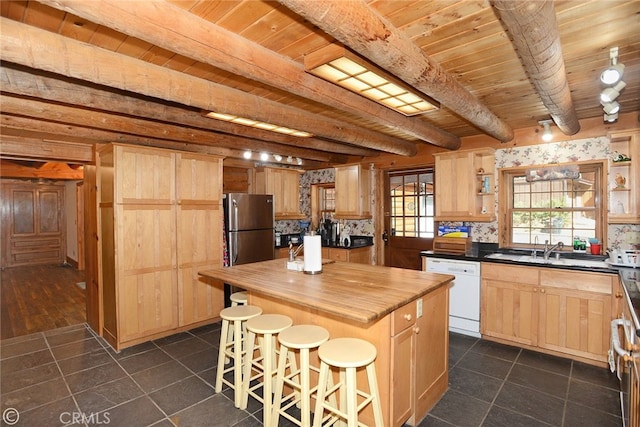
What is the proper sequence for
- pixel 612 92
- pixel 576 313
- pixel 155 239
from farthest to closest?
pixel 155 239
pixel 576 313
pixel 612 92

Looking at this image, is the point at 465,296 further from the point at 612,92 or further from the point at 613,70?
the point at 613,70

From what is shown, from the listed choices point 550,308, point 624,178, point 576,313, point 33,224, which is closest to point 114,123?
point 550,308

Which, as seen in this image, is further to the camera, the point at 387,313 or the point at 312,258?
the point at 312,258

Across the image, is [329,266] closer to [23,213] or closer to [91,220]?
[91,220]

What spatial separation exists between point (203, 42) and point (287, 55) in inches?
23.2

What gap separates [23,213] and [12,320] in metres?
5.29

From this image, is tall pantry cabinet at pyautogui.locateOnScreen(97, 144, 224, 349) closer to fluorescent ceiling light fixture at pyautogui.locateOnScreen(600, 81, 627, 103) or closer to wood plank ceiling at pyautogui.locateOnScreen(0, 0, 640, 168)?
wood plank ceiling at pyautogui.locateOnScreen(0, 0, 640, 168)

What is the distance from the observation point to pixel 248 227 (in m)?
4.69

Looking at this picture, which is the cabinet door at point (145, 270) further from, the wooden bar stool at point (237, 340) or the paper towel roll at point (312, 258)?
the paper towel roll at point (312, 258)

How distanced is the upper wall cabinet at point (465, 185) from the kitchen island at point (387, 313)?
1848 millimetres

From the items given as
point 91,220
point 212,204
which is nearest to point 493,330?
point 212,204

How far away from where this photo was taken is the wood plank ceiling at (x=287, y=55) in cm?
145

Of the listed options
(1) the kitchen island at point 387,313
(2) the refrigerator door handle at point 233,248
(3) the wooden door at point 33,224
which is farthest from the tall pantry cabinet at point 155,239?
(3) the wooden door at point 33,224

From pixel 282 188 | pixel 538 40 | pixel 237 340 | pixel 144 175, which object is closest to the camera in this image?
pixel 538 40
